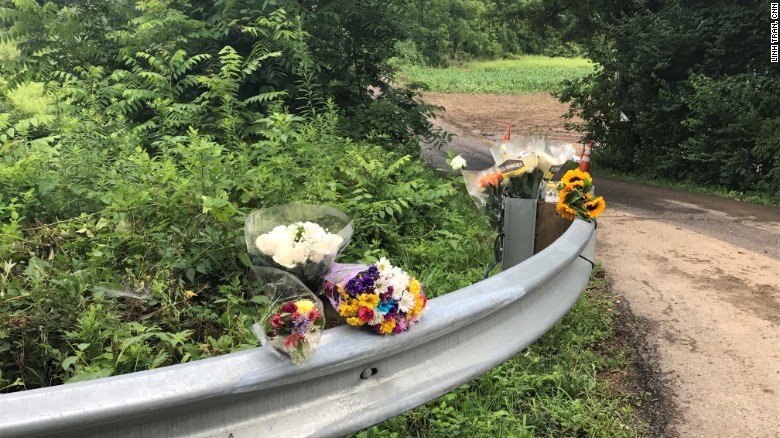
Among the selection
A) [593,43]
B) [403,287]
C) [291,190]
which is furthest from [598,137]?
[403,287]

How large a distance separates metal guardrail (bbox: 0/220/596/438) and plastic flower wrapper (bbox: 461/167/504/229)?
3.26 feet

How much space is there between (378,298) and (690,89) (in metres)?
15.1

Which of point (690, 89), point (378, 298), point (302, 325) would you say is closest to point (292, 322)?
point (302, 325)

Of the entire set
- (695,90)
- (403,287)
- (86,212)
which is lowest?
(695,90)

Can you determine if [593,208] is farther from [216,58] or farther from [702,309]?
[216,58]

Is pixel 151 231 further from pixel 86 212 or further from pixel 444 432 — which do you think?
pixel 444 432

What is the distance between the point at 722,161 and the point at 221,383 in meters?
14.4

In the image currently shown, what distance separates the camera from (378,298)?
201 centimetres

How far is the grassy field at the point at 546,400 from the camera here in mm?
2762

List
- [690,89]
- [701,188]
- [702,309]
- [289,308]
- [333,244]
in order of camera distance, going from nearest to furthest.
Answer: [289,308] < [333,244] < [702,309] < [701,188] < [690,89]

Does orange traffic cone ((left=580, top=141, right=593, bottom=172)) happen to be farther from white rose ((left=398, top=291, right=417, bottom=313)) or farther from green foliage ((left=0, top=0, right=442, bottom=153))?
green foliage ((left=0, top=0, right=442, bottom=153))

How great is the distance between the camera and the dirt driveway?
304cm

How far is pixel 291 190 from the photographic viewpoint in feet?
13.4

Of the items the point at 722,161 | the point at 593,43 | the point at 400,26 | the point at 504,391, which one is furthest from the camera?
the point at 593,43
